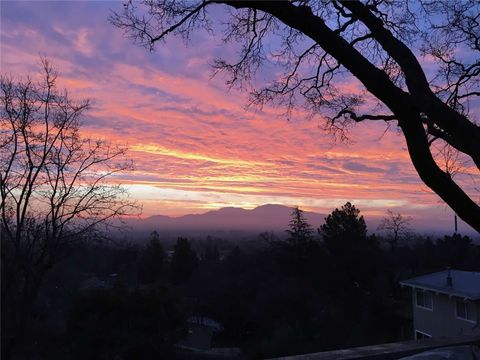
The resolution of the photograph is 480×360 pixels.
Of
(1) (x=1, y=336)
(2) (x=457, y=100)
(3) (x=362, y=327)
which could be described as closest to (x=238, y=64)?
(2) (x=457, y=100)

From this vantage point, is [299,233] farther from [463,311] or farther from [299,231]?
[463,311]

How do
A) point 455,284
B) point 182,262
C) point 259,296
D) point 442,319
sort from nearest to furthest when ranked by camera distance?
point 455,284
point 442,319
point 259,296
point 182,262

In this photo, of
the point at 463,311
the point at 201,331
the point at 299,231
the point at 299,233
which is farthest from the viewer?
the point at 299,231

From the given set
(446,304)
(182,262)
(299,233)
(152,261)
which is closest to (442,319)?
(446,304)

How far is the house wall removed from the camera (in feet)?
60.1

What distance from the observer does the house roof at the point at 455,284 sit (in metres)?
18.2

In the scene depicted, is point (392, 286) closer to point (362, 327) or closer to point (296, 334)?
point (362, 327)

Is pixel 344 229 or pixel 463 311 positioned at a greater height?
pixel 344 229

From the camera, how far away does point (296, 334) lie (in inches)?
969

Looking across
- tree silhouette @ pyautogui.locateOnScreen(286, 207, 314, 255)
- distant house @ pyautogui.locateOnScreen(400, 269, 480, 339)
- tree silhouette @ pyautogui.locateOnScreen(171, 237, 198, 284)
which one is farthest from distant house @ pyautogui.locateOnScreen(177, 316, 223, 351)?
distant house @ pyautogui.locateOnScreen(400, 269, 480, 339)

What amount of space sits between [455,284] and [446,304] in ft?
2.89

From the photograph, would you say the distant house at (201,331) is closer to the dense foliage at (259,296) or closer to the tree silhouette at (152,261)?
the dense foliage at (259,296)

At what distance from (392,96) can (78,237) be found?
21.3 ft

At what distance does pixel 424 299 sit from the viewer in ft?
71.1
